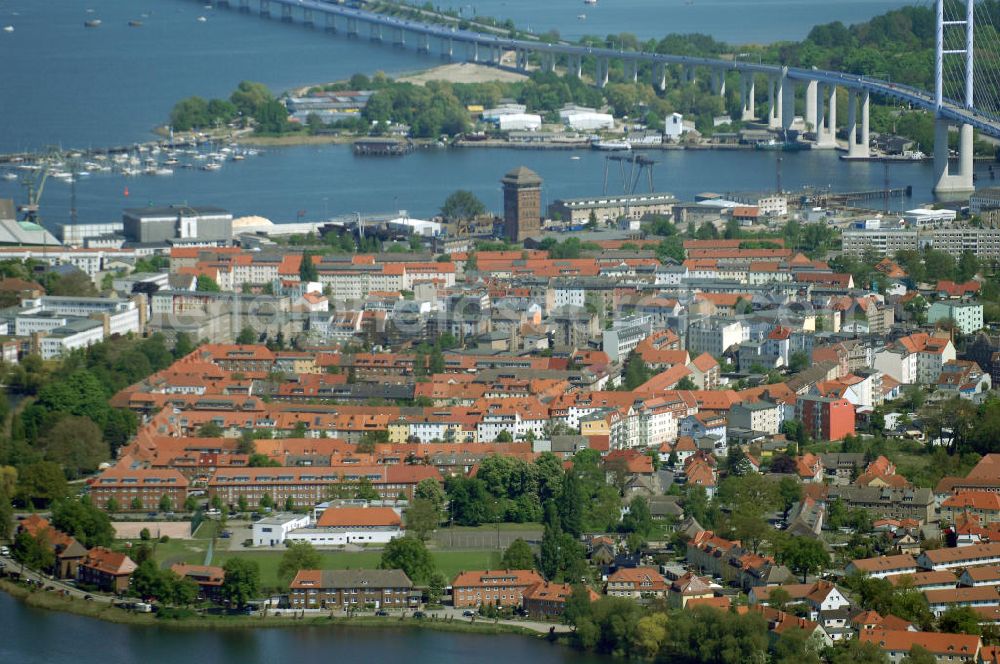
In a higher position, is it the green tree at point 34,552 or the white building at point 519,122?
the white building at point 519,122

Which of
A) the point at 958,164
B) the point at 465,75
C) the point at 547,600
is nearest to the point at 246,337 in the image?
the point at 547,600

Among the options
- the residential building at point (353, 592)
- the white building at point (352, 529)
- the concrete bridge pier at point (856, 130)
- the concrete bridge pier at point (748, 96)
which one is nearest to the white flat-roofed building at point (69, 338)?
the white building at point (352, 529)

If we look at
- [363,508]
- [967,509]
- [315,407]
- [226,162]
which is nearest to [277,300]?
[315,407]

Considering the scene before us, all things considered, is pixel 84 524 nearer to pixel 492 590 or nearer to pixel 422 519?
pixel 422 519

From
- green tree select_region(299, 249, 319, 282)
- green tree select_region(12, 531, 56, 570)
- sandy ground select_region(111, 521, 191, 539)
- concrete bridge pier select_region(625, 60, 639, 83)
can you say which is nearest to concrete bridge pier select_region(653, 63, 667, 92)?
concrete bridge pier select_region(625, 60, 639, 83)

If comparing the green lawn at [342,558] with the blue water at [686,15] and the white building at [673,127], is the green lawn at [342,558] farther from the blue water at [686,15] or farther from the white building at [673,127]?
the blue water at [686,15]

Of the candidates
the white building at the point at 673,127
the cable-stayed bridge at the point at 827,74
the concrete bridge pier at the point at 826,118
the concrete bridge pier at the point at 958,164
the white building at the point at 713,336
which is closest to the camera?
the white building at the point at 713,336

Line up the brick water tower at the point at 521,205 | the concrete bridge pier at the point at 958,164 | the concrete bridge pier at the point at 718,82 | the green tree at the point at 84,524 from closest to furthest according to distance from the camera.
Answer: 1. the green tree at the point at 84,524
2. the brick water tower at the point at 521,205
3. the concrete bridge pier at the point at 958,164
4. the concrete bridge pier at the point at 718,82

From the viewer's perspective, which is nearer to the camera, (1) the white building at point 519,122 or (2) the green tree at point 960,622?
(2) the green tree at point 960,622

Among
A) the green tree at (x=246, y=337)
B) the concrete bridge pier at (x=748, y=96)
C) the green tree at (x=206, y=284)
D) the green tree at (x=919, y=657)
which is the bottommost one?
the green tree at (x=919, y=657)
